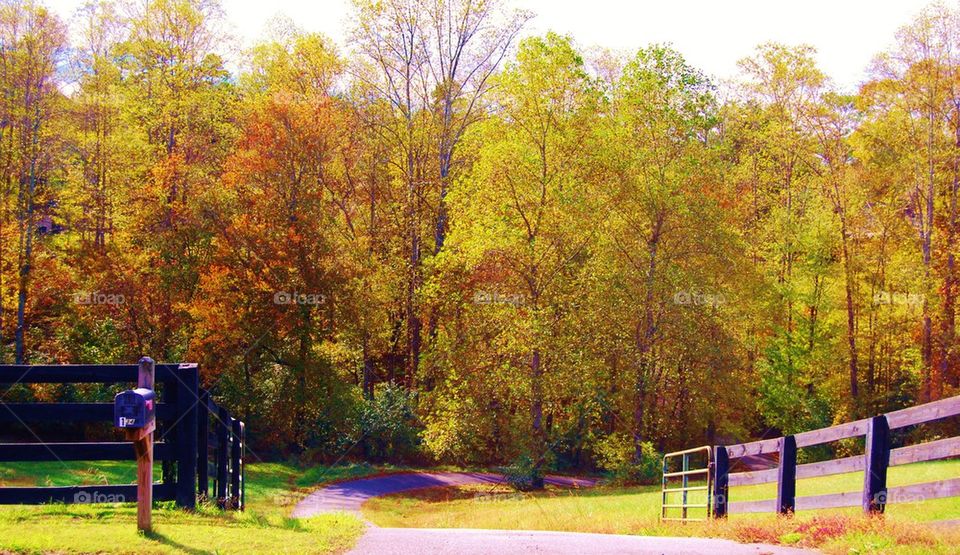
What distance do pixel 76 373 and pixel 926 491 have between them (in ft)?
25.0

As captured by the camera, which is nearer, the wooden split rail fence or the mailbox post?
the mailbox post

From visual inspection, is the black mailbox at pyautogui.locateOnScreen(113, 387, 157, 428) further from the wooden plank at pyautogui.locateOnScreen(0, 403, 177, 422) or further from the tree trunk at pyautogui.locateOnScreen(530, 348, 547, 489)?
the tree trunk at pyautogui.locateOnScreen(530, 348, 547, 489)

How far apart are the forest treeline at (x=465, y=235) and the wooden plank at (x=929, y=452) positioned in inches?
751

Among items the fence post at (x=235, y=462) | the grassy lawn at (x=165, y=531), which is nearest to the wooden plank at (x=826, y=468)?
the grassy lawn at (x=165, y=531)

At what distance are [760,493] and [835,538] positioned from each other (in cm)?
1352

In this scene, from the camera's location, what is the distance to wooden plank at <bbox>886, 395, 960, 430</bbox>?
6738mm

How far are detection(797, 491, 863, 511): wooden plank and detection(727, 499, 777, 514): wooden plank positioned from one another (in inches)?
34.6

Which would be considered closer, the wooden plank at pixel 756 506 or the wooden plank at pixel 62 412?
the wooden plank at pixel 62 412

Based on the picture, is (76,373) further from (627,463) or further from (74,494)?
(627,463)

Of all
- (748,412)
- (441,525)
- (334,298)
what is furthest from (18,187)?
(748,412)

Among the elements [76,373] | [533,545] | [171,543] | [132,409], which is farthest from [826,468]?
[76,373]

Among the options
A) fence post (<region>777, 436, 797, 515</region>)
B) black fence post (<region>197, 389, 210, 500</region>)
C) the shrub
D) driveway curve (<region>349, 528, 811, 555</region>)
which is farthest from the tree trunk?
driveway curve (<region>349, 528, 811, 555</region>)

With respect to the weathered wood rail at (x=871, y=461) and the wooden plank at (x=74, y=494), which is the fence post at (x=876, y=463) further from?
the wooden plank at (x=74, y=494)

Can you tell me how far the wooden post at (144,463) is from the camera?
271 inches
